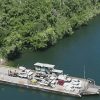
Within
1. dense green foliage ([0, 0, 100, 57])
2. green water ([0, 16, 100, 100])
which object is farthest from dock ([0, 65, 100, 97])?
dense green foliage ([0, 0, 100, 57])

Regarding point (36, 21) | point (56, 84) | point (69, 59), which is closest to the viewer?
point (56, 84)

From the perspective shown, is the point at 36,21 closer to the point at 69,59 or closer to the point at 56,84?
the point at 69,59

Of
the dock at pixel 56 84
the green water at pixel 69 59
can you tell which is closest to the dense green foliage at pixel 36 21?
the green water at pixel 69 59

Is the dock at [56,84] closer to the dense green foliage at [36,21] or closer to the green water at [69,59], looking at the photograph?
the green water at [69,59]

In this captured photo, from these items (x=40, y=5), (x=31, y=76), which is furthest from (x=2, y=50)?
(x=40, y=5)

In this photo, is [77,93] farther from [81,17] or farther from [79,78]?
[81,17]

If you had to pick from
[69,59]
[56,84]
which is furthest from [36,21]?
[56,84]

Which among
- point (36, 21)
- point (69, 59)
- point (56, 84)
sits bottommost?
point (56, 84)
